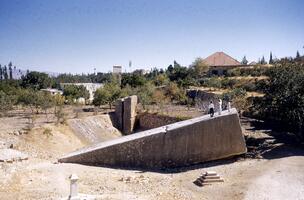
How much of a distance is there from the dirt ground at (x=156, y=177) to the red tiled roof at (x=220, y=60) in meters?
34.8

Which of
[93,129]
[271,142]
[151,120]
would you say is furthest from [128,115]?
[271,142]

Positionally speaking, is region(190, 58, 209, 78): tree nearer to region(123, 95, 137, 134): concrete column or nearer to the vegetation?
the vegetation

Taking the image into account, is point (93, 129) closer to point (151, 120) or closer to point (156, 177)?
point (151, 120)

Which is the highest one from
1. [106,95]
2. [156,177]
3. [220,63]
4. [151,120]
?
[220,63]

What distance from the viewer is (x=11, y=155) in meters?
17.9

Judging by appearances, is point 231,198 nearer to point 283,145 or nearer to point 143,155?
point 143,155

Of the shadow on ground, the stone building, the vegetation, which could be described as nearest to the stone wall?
the vegetation

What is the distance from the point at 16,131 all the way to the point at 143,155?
28.3 ft

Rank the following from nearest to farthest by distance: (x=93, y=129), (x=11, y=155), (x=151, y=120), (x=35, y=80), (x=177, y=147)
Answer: (x=11, y=155), (x=177, y=147), (x=93, y=129), (x=151, y=120), (x=35, y=80)

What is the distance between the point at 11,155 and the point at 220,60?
43658 millimetres

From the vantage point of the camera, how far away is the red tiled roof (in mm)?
55750

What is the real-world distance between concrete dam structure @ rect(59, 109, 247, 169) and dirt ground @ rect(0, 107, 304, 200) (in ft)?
2.15

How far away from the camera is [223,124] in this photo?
19.5 meters

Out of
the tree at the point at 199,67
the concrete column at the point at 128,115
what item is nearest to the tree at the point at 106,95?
the concrete column at the point at 128,115
